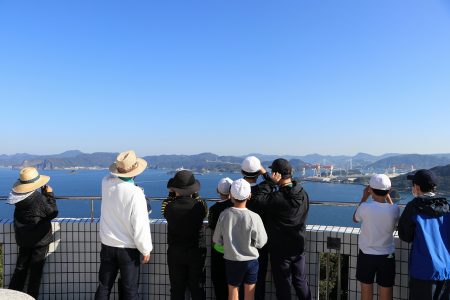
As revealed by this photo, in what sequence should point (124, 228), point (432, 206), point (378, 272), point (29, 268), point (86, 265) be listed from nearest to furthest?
point (432, 206)
point (124, 228)
point (378, 272)
point (29, 268)
point (86, 265)

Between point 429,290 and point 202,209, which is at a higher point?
point 202,209

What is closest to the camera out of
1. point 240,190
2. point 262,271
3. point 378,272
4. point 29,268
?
point 240,190

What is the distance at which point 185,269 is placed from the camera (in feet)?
11.0

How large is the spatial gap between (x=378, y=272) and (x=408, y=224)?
620 millimetres

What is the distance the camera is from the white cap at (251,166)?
3.29 metres

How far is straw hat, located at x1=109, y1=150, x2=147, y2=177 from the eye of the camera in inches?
122

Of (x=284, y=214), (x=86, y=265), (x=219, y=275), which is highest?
(x=284, y=214)

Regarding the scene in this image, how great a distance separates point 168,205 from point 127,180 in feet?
1.50

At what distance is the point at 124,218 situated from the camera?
10.1 feet

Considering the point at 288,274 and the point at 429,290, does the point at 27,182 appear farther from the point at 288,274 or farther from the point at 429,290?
the point at 429,290

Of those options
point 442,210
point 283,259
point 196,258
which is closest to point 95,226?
point 196,258

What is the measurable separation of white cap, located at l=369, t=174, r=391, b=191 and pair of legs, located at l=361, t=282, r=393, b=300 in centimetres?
97

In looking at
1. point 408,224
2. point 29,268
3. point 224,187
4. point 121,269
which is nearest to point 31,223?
point 29,268

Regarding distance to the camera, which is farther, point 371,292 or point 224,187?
point 224,187
